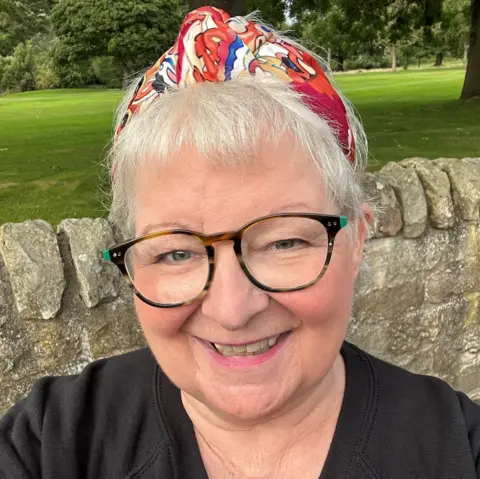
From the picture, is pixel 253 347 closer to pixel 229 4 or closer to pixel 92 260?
pixel 92 260

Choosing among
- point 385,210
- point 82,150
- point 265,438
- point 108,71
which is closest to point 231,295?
point 265,438

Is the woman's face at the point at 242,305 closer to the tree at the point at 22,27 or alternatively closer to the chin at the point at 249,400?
the chin at the point at 249,400

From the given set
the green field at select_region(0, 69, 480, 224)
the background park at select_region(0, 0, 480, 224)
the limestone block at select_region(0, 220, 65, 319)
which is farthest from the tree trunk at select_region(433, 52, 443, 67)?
the limestone block at select_region(0, 220, 65, 319)

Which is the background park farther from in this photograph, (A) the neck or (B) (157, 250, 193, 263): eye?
(A) the neck

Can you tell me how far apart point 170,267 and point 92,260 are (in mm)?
907

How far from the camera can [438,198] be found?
2.96 meters

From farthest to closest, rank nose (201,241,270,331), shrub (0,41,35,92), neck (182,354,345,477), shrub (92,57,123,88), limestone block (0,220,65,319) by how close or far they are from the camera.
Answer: shrub (0,41,35,92)
shrub (92,57,123,88)
limestone block (0,220,65,319)
neck (182,354,345,477)
nose (201,241,270,331)

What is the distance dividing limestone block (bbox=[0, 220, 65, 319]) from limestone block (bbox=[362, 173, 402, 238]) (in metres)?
1.50

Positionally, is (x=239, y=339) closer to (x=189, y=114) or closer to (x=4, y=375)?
(x=189, y=114)

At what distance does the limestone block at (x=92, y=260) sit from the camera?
2305 millimetres

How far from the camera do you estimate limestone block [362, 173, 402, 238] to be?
2.83m

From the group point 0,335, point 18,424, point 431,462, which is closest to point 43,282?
point 0,335

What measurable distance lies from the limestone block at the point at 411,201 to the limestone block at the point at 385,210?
4cm

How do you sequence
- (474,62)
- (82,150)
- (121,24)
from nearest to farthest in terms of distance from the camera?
(82,150), (474,62), (121,24)
